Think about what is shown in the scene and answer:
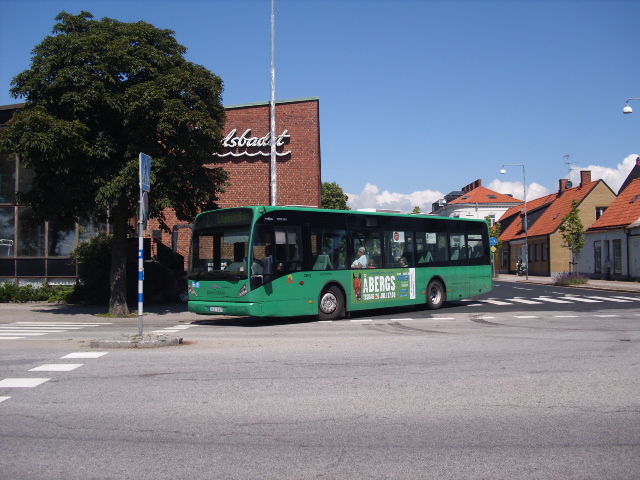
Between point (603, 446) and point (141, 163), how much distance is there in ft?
30.6

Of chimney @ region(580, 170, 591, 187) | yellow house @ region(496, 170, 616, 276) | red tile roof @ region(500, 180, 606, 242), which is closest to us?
yellow house @ region(496, 170, 616, 276)

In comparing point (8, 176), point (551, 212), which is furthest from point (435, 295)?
point (551, 212)

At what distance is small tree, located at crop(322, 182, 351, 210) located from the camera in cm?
8675

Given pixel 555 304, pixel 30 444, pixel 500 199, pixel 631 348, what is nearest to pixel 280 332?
pixel 631 348

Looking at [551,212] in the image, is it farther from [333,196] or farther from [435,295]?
[435,295]

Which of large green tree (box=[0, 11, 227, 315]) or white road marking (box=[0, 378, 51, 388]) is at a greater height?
large green tree (box=[0, 11, 227, 315])

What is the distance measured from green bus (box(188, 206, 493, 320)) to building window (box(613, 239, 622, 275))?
1020 inches

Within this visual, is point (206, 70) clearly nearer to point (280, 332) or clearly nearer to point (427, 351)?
point (280, 332)

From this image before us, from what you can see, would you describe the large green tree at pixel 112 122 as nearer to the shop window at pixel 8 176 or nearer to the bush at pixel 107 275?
the bush at pixel 107 275

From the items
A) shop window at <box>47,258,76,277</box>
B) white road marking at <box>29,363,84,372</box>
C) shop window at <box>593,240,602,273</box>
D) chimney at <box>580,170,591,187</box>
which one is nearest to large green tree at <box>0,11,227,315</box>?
shop window at <box>47,258,76,277</box>

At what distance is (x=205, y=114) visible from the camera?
16906mm

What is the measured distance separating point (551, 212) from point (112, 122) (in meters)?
49.6

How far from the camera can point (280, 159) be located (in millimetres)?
28219

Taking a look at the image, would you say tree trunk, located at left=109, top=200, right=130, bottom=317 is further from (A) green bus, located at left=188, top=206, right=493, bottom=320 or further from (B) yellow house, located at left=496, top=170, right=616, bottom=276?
(B) yellow house, located at left=496, top=170, right=616, bottom=276
